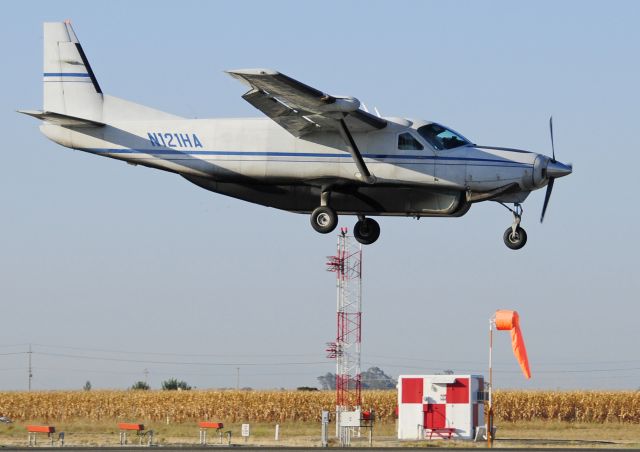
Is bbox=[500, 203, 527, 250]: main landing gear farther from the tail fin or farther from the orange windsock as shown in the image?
the tail fin

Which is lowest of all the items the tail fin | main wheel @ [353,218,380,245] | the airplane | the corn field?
the corn field

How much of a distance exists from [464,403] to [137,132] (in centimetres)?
2198

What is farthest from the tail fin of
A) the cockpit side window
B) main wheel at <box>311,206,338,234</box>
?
the cockpit side window

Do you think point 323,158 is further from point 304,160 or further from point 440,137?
point 440,137

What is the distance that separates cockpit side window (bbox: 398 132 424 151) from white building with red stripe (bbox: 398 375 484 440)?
19.9 meters

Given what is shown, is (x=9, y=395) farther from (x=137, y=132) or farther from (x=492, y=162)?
(x=492, y=162)

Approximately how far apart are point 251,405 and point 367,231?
31173mm

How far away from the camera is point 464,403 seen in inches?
2157

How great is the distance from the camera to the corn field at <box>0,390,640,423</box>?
67.4 m

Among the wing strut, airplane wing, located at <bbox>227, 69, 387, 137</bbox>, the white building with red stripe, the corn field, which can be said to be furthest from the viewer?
the corn field

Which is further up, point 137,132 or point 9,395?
point 137,132

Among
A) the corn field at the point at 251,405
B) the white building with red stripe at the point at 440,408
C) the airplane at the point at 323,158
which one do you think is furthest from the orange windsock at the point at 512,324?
the corn field at the point at 251,405

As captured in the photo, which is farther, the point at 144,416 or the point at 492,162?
the point at 144,416

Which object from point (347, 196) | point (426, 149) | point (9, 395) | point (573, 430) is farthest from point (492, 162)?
point (9, 395)
